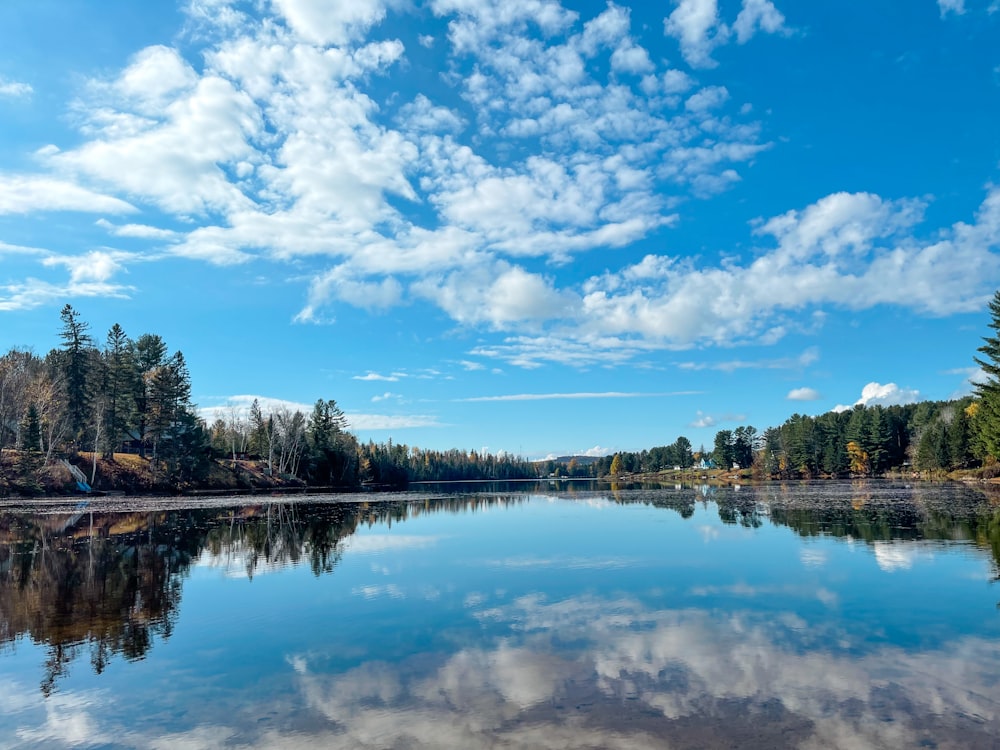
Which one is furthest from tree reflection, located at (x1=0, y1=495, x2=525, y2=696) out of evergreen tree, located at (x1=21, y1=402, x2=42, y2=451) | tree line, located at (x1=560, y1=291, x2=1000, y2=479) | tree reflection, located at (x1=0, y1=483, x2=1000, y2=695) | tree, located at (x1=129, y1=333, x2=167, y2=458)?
tree line, located at (x1=560, y1=291, x2=1000, y2=479)

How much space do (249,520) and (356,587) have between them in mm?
26534

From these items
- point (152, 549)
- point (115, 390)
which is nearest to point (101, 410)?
point (115, 390)

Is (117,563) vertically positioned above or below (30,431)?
below

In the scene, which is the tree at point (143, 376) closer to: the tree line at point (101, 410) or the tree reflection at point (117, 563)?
the tree line at point (101, 410)

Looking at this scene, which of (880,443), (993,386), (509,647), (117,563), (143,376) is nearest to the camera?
(509,647)

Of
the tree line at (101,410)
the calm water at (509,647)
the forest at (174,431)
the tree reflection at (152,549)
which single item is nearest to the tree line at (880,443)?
the forest at (174,431)

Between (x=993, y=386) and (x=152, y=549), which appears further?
(x=993, y=386)

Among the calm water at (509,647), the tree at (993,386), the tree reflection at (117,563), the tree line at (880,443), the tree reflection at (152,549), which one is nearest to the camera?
the calm water at (509,647)

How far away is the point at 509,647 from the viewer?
1145 cm

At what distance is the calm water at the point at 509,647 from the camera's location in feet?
26.2

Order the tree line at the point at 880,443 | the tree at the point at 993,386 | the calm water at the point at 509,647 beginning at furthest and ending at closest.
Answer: the tree line at the point at 880,443 < the tree at the point at 993,386 < the calm water at the point at 509,647

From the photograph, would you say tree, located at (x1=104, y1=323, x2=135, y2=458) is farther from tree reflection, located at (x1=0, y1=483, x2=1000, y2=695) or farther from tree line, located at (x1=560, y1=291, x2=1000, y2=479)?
tree line, located at (x1=560, y1=291, x2=1000, y2=479)

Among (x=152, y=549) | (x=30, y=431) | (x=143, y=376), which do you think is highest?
(x=143, y=376)

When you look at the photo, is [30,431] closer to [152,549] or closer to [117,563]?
[152,549]
